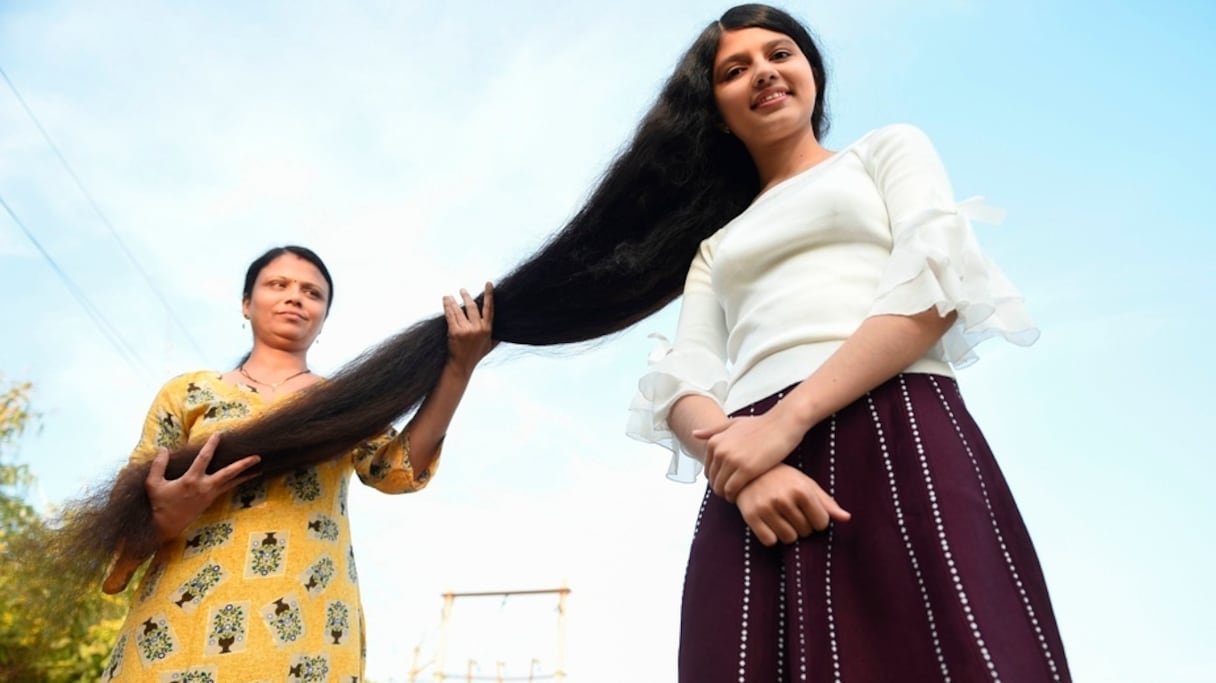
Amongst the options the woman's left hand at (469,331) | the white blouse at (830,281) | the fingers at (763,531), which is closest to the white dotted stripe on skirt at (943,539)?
the white blouse at (830,281)

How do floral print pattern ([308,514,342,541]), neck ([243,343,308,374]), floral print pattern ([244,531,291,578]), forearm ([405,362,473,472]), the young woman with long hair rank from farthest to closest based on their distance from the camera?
neck ([243,343,308,374]) → forearm ([405,362,473,472]) → floral print pattern ([308,514,342,541]) → floral print pattern ([244,531,291,578]) → the young woman with long hair

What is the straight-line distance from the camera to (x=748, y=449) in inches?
57.8

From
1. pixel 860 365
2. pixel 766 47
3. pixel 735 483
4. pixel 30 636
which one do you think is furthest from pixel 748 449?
pixel 30 636

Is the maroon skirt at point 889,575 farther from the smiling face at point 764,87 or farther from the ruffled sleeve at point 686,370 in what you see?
the smiling face at point 764,87

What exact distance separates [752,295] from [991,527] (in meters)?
0.60

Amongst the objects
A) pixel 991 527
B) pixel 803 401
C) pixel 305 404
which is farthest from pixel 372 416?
pixel 991 527

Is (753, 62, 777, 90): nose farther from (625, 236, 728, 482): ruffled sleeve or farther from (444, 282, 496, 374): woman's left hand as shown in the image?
(444, 282, 496, 374): woman's left hand

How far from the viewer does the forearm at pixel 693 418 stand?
64.4 inches

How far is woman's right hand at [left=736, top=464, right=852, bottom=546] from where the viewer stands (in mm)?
1403

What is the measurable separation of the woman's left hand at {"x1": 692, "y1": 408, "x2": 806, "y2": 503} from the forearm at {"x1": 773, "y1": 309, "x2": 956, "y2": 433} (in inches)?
0.6

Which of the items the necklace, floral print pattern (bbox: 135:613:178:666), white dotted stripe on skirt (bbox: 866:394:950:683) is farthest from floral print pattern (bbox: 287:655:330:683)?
white dotted stripe on skirt (bbox: 866:394:950:683)

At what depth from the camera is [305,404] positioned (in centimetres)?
239

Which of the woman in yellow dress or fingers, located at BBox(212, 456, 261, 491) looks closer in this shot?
the woman in yellow dress

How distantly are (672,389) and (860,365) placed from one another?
38cm
